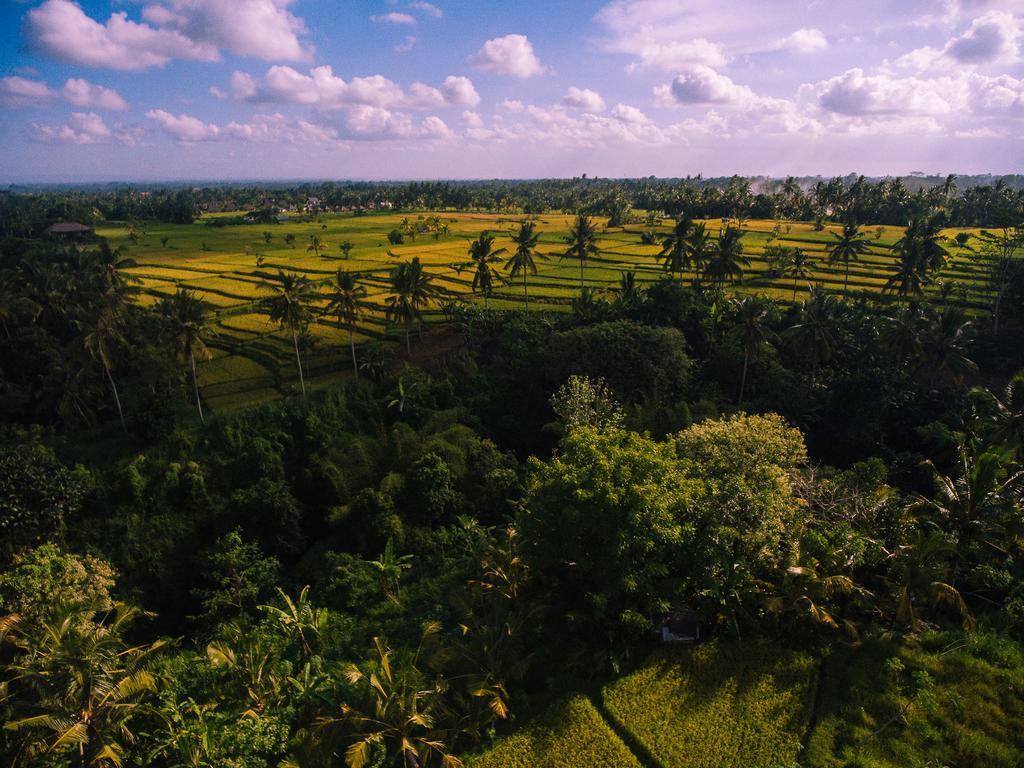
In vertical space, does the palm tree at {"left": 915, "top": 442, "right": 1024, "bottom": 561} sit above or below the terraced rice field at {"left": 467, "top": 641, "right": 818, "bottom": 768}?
above

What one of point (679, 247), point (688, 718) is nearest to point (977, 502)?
point (688, 718)

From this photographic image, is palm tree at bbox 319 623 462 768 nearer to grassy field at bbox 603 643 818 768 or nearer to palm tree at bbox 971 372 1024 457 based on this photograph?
grassy field at bbox 603 643 818 768

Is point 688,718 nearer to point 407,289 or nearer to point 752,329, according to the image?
point 752,329

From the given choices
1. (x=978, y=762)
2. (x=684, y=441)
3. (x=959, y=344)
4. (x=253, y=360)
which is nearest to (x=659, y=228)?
(x=959, y=344)

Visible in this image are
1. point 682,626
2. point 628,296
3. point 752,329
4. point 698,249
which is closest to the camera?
point 682,626

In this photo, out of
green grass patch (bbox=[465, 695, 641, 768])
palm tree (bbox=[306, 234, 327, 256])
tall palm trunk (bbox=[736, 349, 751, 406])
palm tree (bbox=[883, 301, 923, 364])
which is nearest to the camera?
green grass patch (bbox=[465, 695, 641, 768])

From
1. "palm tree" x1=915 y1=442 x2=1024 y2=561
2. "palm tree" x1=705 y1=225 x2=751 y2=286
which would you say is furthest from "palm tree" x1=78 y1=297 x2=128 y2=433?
"palm tree" x1=705 y1=225 x2=751 y2=286

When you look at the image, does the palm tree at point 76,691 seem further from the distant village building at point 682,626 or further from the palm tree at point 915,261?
the palm tree at point 915,261
